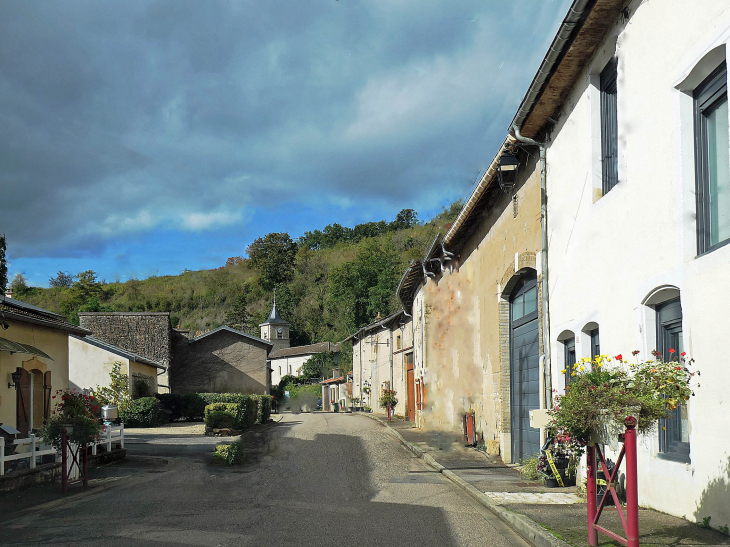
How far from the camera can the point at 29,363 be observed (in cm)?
1366

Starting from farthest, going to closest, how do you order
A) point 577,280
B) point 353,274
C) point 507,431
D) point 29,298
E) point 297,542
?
point 29,298 < point 353,274 < point 507,431 < point 577,280 < point 297,542

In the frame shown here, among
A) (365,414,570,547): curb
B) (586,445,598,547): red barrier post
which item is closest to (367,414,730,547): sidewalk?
(365,414,570,547): curb

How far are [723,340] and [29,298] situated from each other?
89.0 m

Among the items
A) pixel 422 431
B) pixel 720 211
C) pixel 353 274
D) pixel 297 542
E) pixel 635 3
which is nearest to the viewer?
pixel 720 211

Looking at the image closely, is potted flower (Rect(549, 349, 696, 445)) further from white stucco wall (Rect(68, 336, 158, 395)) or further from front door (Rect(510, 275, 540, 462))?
white stucco wall (Rect(68, 336, 158, 395))

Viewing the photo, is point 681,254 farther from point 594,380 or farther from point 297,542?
point 297,542

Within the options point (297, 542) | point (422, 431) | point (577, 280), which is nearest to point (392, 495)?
point (297, 542)

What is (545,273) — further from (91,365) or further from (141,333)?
(141,333)

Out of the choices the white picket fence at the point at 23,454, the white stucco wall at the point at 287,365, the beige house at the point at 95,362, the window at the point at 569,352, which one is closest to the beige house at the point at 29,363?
the white picket fence at the point at 23,454

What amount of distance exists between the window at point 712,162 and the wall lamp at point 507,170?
5373 millimetres

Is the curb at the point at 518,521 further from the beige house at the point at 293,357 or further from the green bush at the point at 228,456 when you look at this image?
the beige house at the point at 293,357

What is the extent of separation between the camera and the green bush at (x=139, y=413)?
26609mm

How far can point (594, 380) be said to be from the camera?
17.5ft

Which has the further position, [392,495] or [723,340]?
[392,495]
